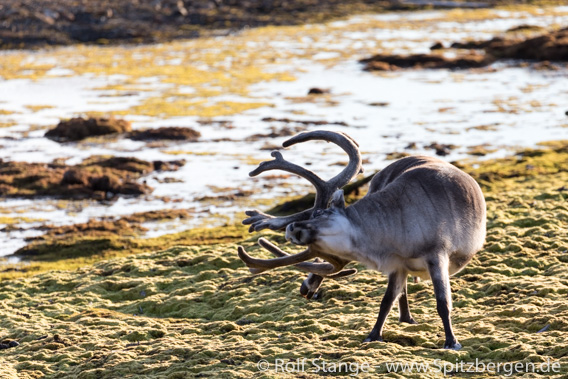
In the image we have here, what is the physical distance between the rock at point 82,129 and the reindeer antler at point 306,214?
2130 centimetres

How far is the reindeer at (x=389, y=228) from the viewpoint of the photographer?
345 inches

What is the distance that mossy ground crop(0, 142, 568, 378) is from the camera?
9492mm

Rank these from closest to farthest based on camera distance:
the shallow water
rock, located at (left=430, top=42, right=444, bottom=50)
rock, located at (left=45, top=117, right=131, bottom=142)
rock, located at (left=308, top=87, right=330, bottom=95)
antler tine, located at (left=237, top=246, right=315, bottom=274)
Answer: antler tine, located at (left=237, top=246, right=315, bottom=274), the shallow water, rock, located at (left=45, top=117, right=131, bottom=142), rock, located at (left=308, top=87, right=330, bottom=95), rock, located at (left=430, top=42, right=444, bottom=50)

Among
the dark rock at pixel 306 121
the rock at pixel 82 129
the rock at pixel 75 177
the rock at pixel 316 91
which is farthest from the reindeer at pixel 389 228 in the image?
the rock at pixel 316 91

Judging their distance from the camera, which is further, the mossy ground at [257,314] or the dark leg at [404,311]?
the dark leg at [404,311]

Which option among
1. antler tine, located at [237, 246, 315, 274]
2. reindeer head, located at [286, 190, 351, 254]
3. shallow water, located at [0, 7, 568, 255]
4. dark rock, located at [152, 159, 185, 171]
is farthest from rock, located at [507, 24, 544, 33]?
reindeer head, located at [286, 190, 351, 254]

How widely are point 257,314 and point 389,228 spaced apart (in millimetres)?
3371

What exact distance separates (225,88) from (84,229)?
62.3 ft

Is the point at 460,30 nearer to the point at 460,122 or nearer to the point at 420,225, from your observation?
the point at 460,122

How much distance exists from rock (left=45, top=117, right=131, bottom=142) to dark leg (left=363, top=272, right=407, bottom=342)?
2179cm

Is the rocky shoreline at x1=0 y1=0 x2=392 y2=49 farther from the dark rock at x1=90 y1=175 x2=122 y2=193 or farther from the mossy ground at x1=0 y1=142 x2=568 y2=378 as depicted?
the mossy ground at x1=0 y1=142 x2=568 y2=378

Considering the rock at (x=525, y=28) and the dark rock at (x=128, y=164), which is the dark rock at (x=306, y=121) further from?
the rock at (x=525, y=28)

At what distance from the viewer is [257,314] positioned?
38.7 ft

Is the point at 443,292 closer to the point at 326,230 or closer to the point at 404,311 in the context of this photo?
the point at 404,311
